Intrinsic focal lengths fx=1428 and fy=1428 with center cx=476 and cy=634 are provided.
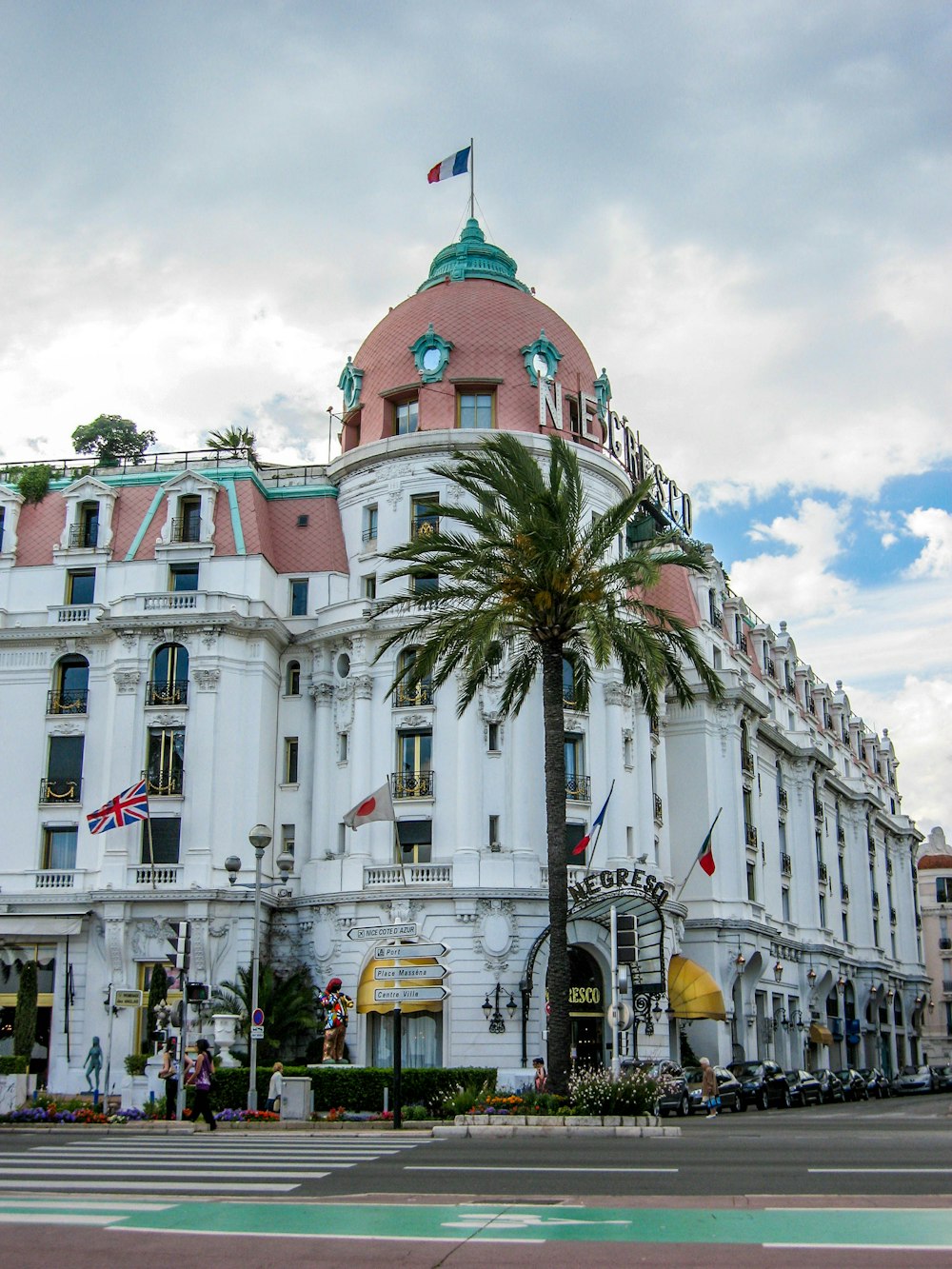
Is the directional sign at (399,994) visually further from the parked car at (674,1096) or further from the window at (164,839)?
the window at (164,839)

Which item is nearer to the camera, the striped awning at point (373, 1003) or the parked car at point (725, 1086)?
the parked car at point (725, 1086)

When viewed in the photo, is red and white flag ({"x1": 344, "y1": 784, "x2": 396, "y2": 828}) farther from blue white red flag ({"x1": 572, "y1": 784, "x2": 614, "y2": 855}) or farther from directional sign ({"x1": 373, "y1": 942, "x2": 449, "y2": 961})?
directional sign ({"x1": 373, "y1": 942, "x2": 449, "y2": 961})

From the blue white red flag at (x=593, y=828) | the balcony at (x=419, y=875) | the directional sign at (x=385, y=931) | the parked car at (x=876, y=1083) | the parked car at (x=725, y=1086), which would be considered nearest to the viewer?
the directional sign at (x=385, y=931)

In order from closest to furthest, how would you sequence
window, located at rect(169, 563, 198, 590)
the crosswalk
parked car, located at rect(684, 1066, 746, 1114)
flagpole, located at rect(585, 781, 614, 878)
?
1. the crosswalk
2. parked car, located at rect(684, 1066, 746, 1114)
3. flagpole, located at rect(585, 781, 614, 878)
4. window, located at rect(169, 563, 198, 590)

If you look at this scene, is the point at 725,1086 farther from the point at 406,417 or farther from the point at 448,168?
the point at 448,168

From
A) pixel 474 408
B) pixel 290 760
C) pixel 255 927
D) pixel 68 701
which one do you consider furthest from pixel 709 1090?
pixel 68 701

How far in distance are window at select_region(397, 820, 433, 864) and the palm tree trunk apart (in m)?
16.8

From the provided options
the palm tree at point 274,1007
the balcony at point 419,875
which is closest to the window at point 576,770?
the balcony at point 419,875

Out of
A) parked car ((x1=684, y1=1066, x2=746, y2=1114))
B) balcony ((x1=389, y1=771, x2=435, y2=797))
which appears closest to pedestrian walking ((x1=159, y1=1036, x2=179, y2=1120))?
balcony ((x1=389, y1=771, x2=435, y2=797))

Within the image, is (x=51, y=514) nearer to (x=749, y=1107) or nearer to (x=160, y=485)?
(x=160, y=485)

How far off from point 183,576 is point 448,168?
19.6m

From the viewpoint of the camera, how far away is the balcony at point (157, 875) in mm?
50219

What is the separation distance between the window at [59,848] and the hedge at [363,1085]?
16.0 metres

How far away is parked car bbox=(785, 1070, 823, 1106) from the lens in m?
54.6
